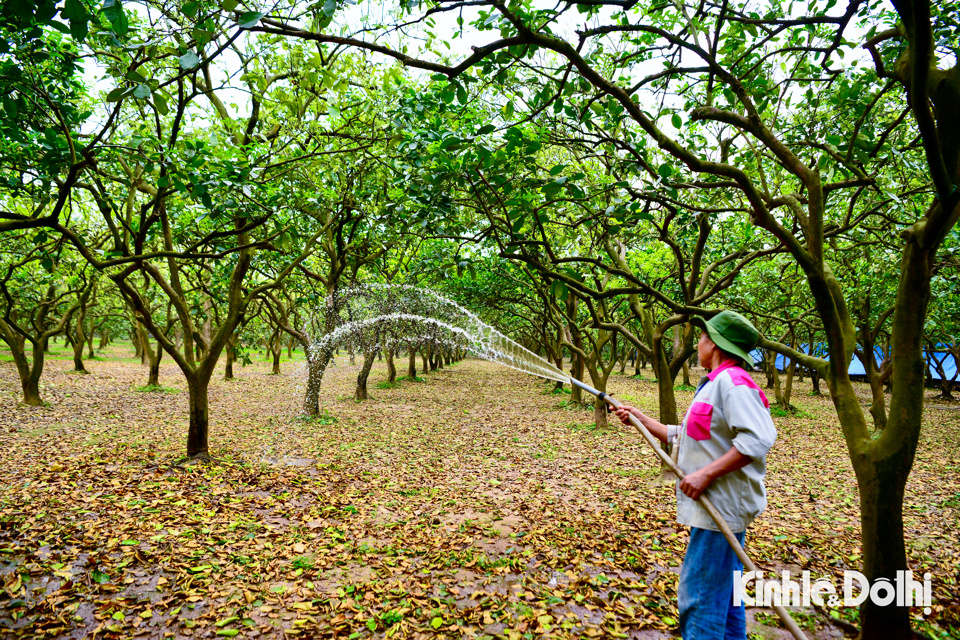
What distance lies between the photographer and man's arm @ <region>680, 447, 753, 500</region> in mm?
2547

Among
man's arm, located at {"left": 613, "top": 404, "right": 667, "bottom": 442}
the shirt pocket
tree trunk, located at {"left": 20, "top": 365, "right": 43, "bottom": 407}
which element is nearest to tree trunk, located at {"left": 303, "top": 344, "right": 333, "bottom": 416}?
tree trunk, located at {"left": 20, "top": 365, "right": 43, "bottom": 407}

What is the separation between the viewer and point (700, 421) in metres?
2.76

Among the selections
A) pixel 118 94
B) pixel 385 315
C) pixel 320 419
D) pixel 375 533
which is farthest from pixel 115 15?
pixel 385 315

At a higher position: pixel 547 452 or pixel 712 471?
pixel 712 471

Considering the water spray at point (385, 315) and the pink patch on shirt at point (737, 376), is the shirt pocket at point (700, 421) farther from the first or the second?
the water spray at point (385, 315)

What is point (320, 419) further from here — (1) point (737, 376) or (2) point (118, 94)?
(1) point (737, 376)

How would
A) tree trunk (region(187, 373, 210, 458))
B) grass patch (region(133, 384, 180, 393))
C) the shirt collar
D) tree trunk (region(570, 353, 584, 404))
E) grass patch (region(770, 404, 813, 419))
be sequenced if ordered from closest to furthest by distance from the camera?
the shirt collar → tree trunk (region(187, 373, 210, 458)) → grass patch (region(770, 404, 813, 419)) → tree trunk (region(570, 353, 584, 404)) → grass patch (region(133, 384, 180, 393))

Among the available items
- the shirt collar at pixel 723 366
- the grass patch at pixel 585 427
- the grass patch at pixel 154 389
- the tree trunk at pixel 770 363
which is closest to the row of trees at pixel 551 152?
the shirt collar at pixel 723 366

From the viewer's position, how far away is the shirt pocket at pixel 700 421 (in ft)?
8.96

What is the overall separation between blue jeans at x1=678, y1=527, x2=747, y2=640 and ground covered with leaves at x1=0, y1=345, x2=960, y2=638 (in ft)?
4.65

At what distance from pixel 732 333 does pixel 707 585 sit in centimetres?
146

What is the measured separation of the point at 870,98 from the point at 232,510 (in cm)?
904

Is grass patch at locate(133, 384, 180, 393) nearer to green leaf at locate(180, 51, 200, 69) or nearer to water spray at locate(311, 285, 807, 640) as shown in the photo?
water spray at locate(311, 285, 807, 640)

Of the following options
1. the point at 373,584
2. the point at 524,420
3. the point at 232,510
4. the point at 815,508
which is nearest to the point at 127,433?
the point at 232,510
